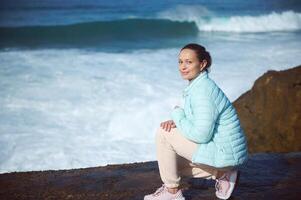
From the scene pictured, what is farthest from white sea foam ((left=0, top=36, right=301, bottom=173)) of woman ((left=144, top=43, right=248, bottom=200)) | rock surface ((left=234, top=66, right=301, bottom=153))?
woman ((left=144, top=43, right=248, bottom=200))

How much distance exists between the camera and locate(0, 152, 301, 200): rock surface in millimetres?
3566

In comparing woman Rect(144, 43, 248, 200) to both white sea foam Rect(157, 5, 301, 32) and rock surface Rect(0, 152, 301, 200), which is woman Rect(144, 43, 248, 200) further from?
white sea foam Rect(157, 5, 301, 32)

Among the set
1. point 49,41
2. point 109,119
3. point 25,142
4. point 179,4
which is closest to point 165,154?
point 25,142

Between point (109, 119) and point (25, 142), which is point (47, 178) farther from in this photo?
point (109, 119)

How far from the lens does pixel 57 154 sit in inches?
312

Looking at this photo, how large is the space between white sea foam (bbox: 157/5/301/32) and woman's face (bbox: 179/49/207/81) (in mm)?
21464

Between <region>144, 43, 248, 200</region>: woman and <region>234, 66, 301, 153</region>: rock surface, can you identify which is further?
<region>234, 66, 301, 153</region>: rock surface

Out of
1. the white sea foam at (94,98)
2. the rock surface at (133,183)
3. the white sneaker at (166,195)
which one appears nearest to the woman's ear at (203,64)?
the white sneaker at (166,195)

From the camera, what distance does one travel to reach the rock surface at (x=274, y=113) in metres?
6.28

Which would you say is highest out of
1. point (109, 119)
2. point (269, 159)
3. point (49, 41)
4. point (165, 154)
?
point (165, 154)

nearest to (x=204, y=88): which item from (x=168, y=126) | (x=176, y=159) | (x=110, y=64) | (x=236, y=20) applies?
(x=168, y=126)

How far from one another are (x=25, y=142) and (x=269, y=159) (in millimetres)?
5297

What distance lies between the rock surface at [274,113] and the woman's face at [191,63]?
12.0 ft

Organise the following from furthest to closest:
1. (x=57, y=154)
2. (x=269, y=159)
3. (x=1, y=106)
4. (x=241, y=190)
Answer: (x=1, y=106) < (x=57, y=154) < (x=269, y=159) < (x=241, y=190)
